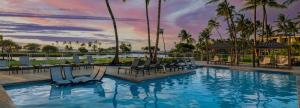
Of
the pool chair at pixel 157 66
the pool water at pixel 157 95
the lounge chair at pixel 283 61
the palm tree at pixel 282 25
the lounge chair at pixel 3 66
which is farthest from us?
the palm tree at pixel 282 25

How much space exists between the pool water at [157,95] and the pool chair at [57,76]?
0.28m

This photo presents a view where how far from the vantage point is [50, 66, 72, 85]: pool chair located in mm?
11344

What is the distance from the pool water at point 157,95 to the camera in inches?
345

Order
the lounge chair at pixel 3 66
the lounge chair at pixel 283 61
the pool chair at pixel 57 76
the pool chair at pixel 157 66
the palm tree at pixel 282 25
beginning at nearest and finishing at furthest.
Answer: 1. the pool chair at pixel 57 76
2. the lounge chair at pixel 3 66
3. the pool chair at pixel 157 66
4. the lounge chair at pixel 283 61
5. the palm tree at pixel 282 25

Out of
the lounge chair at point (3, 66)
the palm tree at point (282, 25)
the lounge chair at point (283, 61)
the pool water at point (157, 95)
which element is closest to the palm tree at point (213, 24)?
the palm tree at point (282, 25)

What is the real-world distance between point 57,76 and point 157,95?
14.5ft

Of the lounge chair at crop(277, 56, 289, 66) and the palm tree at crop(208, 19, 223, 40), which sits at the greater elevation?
the palm tree at crop(208, 19, 223, 40)

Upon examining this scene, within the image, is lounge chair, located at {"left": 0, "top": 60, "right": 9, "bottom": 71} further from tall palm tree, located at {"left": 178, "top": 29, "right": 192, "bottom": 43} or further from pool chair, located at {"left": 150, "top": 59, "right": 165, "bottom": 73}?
tall palm tree, located at {"left": 178, "top": 29, "right": 192, "bottom": 43}

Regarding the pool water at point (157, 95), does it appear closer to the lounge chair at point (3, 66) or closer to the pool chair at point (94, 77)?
the pool chair at point (94, 77)

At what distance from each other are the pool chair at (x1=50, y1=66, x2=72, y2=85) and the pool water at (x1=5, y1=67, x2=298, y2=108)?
0.28m

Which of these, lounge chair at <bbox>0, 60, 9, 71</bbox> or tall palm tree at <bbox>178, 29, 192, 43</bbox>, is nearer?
lounge chair at <bbox>0, 60, 9, 71</bbox>

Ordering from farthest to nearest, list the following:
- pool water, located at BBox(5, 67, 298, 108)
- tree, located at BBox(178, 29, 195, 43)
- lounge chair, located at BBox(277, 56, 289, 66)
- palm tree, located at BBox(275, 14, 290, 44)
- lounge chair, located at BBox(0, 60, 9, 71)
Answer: tree, located at BBox(178, 29, 195, 43) → palm tree, located at BBox(275, 14, 290, 44) → lounge chair, located at BBox(277, 56, 289, 66) → lounge chair, located at BBox(0, 60, 9, 71) → pool water, located at BBox(5, 67, 298, 108)

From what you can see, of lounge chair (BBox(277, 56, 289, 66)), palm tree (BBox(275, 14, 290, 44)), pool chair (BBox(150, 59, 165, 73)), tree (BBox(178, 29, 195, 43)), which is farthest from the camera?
tree (BBox(178, 29, 195, 43))

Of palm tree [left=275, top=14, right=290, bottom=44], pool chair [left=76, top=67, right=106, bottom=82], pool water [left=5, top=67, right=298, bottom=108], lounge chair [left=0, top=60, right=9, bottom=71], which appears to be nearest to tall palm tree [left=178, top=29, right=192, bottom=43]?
palm tree [left=275, top=14, right=290, bottom=44]
